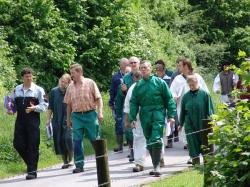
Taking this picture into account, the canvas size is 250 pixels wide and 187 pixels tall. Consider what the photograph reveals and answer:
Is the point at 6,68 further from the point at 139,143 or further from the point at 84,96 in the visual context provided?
the point at 139,143

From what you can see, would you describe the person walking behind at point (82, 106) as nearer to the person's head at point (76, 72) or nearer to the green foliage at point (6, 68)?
the person's head at point (76, 72)

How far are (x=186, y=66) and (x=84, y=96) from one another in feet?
7.63

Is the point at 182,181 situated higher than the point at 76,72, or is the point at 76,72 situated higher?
the point at 76,72

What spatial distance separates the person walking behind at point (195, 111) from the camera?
507 inches

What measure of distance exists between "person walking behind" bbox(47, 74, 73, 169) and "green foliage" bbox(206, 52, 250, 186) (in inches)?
300

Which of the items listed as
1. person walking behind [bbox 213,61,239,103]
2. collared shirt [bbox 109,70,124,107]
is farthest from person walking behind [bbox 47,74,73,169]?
person walking behind [bbox 213,61,239,103]

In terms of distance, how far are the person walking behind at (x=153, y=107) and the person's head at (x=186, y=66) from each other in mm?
1939

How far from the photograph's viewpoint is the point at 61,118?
15242 mm

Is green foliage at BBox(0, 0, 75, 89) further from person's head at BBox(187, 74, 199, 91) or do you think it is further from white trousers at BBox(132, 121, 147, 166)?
person's head at BBox(187, 74, 199, 91)

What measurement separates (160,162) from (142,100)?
5.28ft

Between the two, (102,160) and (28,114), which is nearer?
(102,160)

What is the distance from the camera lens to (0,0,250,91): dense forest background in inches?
1021

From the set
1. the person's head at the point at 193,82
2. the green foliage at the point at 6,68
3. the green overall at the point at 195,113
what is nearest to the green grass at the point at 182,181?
the green overall at the point at 195,113

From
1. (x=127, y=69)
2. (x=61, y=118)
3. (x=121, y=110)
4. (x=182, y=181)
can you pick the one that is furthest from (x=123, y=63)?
(x=182, y=181)
